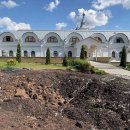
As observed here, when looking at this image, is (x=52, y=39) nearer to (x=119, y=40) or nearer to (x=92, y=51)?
(x=92, y=51)

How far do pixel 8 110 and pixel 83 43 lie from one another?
40012 millimetres

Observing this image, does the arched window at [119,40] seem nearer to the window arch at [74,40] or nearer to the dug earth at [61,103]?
the window arch at [74,40]

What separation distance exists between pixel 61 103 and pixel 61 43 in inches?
1572

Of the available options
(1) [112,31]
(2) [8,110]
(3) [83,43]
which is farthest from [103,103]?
(1) [112,31]

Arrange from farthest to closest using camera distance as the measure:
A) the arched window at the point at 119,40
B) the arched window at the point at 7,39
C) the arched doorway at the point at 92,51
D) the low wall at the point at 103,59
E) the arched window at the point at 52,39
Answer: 1. the arched window at the point at 119,40
2. the arched window at the point at 52,39
3. the arched window at the point at 7,39
4. the arched doorway at the point at 92,51
5. the low wall at the point at 103,59

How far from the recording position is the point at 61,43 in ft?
171

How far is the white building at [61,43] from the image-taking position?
5122cm

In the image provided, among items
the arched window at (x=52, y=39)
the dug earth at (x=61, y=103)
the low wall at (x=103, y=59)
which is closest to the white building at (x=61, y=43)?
the arched window at (x=52, y=39)

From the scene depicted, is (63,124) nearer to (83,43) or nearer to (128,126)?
(128,126)

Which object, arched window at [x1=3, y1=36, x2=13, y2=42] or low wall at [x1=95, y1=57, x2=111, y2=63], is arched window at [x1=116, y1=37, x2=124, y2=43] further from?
arched window at [x1=3, y1=36, x2=13, y2=42]

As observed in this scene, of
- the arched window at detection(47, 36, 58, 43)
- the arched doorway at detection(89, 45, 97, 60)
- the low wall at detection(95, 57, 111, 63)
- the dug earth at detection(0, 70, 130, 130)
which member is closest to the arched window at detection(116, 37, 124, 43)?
the arched doorway at detection(89, 45, 97, 60)

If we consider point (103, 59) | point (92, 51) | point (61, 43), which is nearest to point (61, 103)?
point (103, 59)

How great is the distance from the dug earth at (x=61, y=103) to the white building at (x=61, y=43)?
36.2m

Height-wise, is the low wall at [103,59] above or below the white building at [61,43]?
below
